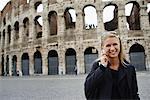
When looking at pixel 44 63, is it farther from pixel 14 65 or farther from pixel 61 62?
pixel 14 65

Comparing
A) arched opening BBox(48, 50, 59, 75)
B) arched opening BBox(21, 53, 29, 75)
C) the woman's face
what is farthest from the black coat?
arched opening BBox(21, 53, 29, 75)

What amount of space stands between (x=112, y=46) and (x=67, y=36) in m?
22.6

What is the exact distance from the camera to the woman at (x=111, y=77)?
5.88 ft

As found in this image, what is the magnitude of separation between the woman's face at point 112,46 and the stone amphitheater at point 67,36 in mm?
21072

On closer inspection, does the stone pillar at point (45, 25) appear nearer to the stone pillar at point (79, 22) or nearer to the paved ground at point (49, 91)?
the stone pillar at point (79, 22)

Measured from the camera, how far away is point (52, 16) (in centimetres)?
2862

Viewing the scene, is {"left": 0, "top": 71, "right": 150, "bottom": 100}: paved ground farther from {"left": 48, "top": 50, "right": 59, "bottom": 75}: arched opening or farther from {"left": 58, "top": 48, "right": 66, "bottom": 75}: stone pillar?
{"left": 48, "top": 50, "right": 59, "bottom": 75}: arched opening

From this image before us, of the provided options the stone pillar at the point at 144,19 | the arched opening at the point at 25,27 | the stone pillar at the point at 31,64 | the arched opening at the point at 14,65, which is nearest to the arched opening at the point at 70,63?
the stone pillar at the point at 31,64

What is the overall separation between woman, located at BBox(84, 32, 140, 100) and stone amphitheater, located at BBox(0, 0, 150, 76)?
69.2ft

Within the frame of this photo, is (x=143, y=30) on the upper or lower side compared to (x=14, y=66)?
upper

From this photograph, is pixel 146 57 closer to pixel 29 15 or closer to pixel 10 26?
pixel 29 15

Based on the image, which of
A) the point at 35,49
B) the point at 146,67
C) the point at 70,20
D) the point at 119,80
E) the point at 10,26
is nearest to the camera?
the point at 119,80

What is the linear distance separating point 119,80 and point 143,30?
21966mm

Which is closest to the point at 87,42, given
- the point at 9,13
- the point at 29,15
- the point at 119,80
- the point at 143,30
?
the point at 143,30
